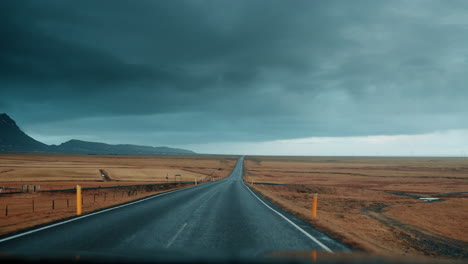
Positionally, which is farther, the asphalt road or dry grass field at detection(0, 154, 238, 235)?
dry grass field at detection(0, 154, 238, 235)

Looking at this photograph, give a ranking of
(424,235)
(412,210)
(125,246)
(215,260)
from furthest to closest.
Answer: (412,210)
(424,235)
(125,246)
(215,260)

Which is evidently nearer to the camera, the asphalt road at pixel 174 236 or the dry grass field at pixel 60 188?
the asphalt road at pixel 174 236

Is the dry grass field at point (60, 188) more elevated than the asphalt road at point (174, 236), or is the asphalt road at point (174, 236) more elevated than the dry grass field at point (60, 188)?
the asphalt road at point (174, 236)

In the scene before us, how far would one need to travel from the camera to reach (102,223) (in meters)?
9.37

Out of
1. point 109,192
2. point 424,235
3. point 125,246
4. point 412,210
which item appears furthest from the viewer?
point 109,192

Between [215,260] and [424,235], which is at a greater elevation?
[215,260]

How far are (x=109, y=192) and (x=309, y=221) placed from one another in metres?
32.9

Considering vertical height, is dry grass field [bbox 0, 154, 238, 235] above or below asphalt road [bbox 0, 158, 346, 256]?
below

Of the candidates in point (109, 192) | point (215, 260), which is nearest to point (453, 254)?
point (215, 260)

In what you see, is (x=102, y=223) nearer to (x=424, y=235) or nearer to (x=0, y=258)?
(x=0, y=258)

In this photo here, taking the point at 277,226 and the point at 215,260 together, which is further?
the point at 277,226

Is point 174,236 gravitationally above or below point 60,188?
above

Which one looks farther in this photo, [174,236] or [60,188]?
[60,188]

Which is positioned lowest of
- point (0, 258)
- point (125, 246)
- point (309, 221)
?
point (309, 221)
